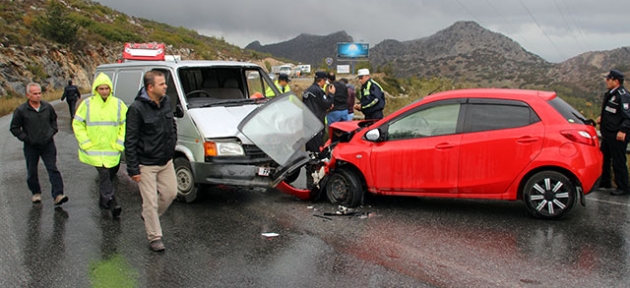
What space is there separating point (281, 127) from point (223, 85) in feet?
8.15

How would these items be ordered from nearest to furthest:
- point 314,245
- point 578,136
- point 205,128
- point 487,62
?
point 314,245 → point 578,136 → point 205,128 → point 487,62

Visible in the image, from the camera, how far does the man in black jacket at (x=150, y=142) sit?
5316 millimetres

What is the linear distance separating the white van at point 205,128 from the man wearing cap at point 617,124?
4.77m

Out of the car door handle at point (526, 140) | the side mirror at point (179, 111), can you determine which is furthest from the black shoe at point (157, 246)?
the car door handle at point (526, 140)

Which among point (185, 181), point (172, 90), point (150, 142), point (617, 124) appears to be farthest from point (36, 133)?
point (617, 124)

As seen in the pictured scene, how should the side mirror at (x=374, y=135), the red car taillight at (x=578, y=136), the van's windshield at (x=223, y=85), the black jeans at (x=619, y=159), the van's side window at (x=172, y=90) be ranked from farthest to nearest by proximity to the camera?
1. the van's windshield at (x=223, y=85)
2. the van's side window at (x=172, y=90)
3. the black jeans at (x=619, y=159)
4. the side mirror at (x=374, y=135)
5. the red car taillight at (x=578, y=136)

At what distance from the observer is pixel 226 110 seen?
7.60 metres

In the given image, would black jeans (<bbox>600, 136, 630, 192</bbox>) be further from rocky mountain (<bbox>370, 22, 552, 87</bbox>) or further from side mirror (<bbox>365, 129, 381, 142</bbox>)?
rocky mountain (<bbox>370, 22, 552, 87</bbox>)

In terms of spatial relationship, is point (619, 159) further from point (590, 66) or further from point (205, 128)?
point (590, 66)

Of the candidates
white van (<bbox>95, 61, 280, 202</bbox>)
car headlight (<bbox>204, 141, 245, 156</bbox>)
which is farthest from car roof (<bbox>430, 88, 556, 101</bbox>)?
car headlight (<bbox>204, 141, 245, 156</bbox>)

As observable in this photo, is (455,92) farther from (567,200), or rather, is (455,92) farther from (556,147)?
(567,200)

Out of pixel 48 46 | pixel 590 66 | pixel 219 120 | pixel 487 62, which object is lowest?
pixel 219 120

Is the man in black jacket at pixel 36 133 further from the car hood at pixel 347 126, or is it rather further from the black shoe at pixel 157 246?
the car hood at pixel 347 126

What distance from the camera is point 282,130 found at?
22.7 ft
